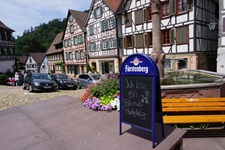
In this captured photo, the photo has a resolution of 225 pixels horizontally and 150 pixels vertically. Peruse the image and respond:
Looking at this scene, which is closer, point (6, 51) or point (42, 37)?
point (6, 51)

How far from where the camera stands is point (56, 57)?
124 feet

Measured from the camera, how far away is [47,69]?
43.4 meters

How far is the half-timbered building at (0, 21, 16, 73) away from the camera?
1118 inches

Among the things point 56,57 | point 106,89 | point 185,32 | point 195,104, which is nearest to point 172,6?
point 185,32

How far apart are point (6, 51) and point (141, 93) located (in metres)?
34.1

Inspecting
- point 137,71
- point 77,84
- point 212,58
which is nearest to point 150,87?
point 137,71

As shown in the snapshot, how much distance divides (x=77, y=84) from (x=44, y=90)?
390 centimetres

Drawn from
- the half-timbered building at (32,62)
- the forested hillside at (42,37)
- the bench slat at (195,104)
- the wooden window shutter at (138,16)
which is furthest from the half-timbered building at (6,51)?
the forested hillside at (42,37)

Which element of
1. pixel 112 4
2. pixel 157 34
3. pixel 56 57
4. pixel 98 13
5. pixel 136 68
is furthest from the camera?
pixel 56 57

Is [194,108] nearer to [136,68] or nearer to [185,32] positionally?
[136,68]

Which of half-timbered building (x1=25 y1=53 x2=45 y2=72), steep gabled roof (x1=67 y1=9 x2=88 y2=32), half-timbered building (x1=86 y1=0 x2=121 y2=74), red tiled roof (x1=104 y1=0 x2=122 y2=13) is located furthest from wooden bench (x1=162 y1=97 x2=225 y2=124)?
half-timbered building (x1=25 y1=53 x2=45 y2=72)

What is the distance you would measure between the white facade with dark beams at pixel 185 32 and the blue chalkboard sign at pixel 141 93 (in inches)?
513

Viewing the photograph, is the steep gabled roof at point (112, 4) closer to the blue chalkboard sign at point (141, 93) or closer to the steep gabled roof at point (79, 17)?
the steep gabled roof at point (79, 17)

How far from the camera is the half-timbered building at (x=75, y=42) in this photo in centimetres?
2739
